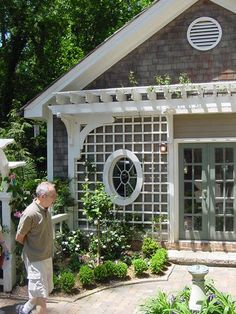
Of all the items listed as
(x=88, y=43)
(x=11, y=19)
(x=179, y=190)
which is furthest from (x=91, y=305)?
(x=88, y=43)

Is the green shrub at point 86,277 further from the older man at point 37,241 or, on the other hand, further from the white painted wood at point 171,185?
the white painted wood at point 171,185

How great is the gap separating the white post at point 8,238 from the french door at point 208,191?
3.69 metres

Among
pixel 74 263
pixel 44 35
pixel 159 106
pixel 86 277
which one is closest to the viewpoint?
pixel 86 277

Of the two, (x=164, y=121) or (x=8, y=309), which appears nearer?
(x=8, y=309)

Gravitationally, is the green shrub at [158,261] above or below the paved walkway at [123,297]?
above

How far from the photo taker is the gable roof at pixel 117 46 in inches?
358

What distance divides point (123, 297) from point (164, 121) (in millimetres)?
3839

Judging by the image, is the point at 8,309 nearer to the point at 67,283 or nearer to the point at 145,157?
the point at 67,283

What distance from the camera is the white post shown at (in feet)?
22.3

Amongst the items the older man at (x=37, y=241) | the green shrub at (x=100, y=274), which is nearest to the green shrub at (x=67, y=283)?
the green shrub at (x=100, y=274)

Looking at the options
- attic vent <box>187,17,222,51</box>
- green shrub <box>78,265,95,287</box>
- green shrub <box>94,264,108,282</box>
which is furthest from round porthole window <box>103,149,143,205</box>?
attic vent <box>187,17,222,51</box>

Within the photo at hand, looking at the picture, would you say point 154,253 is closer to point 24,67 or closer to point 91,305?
point 91,305

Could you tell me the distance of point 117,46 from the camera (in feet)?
31.0

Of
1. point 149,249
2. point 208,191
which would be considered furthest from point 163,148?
point 149,249
